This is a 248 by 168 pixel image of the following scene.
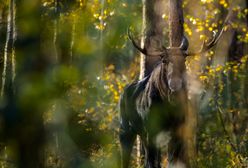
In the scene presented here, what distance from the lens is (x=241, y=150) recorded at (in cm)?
1085

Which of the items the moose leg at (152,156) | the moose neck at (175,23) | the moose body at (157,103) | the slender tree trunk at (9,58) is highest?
the moose neck at (175,23)

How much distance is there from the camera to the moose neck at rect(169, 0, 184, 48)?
430 inches

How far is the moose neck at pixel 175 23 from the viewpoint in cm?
1092

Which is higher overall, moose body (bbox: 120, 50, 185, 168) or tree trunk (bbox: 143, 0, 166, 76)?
tree trunk (bbox: 143, 0, 166, 76)

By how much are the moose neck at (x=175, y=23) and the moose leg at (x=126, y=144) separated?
1.62m

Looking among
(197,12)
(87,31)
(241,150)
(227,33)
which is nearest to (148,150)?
(241,150)

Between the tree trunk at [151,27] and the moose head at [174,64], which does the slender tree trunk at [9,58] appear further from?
the tree trunk at [151,27]

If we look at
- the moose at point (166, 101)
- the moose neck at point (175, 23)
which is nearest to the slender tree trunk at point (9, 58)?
the moose at point (166, 101)

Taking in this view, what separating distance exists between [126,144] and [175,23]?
2.15m

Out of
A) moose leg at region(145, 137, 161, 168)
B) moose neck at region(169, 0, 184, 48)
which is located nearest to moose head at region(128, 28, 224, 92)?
moose leg at region(145, 137, 161, 168)

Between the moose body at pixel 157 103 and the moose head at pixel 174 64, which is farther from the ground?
the moose head at pixel 174 64

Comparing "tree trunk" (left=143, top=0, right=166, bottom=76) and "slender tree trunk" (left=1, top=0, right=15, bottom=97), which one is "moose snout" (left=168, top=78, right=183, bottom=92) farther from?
"slender tree trunk" (left=1, top=0, right=15, bottom=97)

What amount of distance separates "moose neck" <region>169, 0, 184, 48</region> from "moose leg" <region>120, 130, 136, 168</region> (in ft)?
5.33

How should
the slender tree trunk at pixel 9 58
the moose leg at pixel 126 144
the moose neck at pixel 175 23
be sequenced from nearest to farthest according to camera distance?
the slender tree trunk at pixel 9 58 → the moose leg at pixel 126 144 → the moose neck at pixel 175 23
